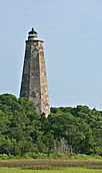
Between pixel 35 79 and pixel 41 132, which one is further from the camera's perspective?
pixel 35 79

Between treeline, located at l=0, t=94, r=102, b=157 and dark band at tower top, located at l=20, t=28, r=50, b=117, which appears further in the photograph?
dark band at tower top, located at l=20, t=28, r=50, b=117

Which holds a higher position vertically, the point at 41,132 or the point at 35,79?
the point at 35,79

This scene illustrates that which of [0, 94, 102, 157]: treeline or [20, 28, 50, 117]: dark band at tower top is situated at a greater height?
[20, 28, 50, 117]: dark band at tower top

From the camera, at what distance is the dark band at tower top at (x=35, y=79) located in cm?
10825

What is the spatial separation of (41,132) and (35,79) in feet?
36.4

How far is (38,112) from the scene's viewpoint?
10825 centimetres

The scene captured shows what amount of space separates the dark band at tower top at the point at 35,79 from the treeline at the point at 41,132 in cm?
230

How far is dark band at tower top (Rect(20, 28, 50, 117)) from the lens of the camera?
355 ft

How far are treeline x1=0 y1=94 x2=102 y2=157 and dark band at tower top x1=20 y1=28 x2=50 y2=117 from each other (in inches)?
90.4

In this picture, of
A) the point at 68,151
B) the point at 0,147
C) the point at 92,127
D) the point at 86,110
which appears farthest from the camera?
the point at 86,110

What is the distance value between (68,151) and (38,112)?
1332cm

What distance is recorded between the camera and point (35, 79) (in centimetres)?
10831

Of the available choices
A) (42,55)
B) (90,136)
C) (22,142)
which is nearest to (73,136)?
(90,136)

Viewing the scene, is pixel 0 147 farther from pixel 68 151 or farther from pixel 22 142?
pixel 68 151
